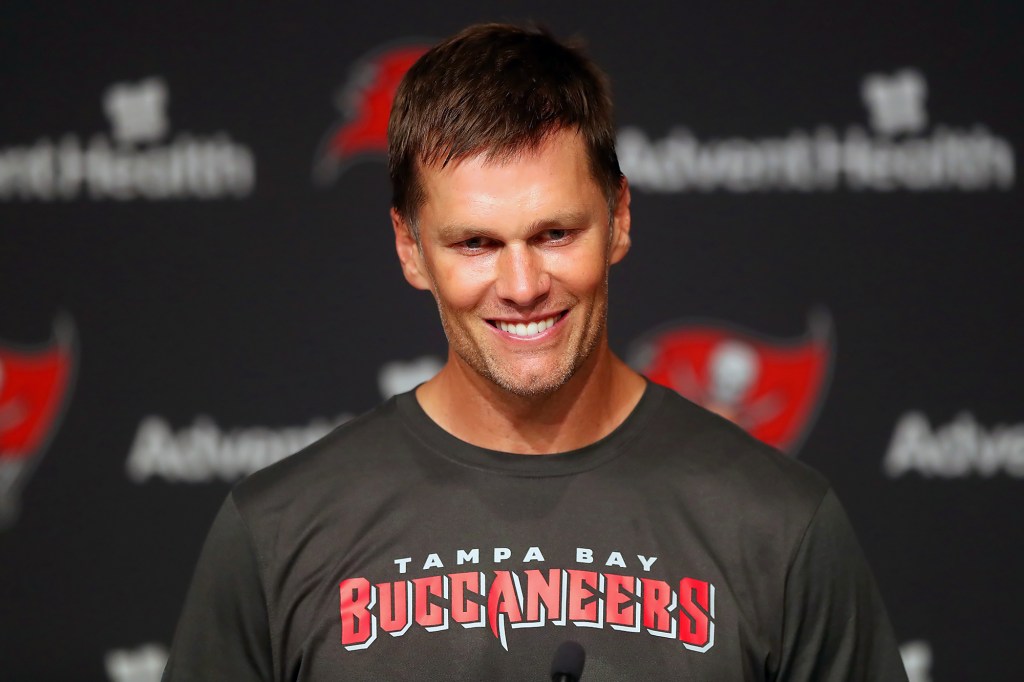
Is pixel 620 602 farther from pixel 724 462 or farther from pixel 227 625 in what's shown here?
pixel 227 625

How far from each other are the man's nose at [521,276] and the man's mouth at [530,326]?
0.03m

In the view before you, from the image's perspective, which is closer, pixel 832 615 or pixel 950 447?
pixel 832 615

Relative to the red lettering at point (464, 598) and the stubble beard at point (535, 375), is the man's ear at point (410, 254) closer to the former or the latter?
the stubble beard at point (535, 375)

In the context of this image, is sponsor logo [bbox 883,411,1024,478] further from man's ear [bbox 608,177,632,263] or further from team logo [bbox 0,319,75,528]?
team logo [bbox 0,319,75,528]

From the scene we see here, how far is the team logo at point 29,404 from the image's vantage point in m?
2.36

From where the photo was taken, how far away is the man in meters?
1.19

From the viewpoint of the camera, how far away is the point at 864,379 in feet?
7.66

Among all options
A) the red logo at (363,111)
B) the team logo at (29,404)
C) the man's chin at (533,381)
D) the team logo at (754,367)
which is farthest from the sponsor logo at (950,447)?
the team logo at (29,404)

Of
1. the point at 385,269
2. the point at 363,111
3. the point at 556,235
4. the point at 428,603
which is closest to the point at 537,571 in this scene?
the point at 428,603

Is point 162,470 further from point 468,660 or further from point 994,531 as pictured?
point 994,531

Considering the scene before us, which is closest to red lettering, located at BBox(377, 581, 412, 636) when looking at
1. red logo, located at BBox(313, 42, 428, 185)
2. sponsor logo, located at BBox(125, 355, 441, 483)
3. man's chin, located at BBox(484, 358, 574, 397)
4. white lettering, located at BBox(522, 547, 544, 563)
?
white lettering, located at BBox(522, 547, 544, 563)

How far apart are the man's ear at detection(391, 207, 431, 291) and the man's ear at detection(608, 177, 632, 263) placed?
22cm

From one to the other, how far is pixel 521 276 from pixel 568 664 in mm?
386

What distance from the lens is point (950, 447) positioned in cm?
232
